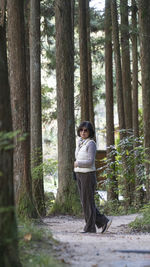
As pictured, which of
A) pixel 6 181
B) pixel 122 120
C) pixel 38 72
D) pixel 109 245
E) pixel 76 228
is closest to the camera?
pixel 6 181

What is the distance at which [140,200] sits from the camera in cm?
1700

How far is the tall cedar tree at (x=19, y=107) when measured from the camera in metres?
9.92

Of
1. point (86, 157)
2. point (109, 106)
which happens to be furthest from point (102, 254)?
point (109, 106)

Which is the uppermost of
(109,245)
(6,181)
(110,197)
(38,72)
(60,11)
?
(60,11)

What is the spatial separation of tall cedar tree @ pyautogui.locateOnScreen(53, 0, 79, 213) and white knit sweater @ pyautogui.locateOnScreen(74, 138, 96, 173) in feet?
13.9

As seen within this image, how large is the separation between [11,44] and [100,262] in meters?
6.34

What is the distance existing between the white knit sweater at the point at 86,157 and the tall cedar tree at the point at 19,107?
71.4 inches

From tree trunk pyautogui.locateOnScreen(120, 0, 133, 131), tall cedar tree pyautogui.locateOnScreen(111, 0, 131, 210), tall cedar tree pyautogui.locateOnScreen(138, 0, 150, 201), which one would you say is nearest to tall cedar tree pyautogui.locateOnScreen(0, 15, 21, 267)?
tall cedar tree pyautogui.locateOnScreen(138, 0, 150, 201)

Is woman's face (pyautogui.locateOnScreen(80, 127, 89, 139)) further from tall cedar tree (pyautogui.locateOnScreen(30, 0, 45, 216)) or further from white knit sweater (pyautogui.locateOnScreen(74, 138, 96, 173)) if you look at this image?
tall cedar tree (pyautogui.locateOnScreen(30, 0, 45, 216))

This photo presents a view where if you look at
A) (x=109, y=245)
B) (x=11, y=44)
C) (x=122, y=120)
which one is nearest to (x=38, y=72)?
(x=11, y=44)

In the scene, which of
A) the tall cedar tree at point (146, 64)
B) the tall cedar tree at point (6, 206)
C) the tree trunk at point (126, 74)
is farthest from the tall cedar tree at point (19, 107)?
the tree trunk at point (126, 74)

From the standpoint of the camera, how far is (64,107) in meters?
12.7

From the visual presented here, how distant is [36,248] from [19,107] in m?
4.94

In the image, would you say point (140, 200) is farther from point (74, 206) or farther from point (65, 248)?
point (65, 248)
